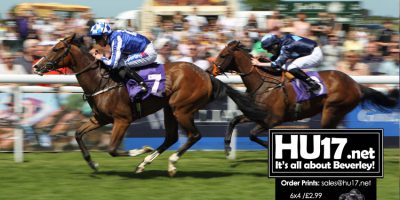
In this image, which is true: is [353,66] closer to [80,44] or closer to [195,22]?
[195,22]

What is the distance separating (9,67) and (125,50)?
10.4ft

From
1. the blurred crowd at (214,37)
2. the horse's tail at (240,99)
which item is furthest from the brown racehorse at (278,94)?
the blurred crowd at (214,37)

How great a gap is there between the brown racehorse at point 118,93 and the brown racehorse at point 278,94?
853mm

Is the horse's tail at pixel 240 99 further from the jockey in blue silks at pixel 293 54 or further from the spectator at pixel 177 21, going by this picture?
the spectator at pixel 177 21

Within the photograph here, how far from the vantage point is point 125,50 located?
8.18 meters

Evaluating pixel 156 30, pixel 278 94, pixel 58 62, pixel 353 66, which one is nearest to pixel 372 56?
pixel 353 66

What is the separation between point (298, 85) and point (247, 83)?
611mm

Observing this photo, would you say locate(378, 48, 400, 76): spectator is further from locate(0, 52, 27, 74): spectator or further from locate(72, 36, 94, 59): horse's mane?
locate(0, 52, 27, 74): spectator

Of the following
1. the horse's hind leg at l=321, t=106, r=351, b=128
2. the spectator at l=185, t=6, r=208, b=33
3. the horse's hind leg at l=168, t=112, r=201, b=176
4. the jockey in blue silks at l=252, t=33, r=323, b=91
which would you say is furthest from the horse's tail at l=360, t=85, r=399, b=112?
the spectator at l=185, t=6, r=208, b=33

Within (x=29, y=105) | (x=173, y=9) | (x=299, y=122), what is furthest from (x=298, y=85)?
(x=173, y=9)

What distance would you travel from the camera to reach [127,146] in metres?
10.0

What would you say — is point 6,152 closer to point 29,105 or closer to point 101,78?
point 29,105

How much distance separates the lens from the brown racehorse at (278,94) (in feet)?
29.9

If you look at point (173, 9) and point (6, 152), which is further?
point (173, 9)
